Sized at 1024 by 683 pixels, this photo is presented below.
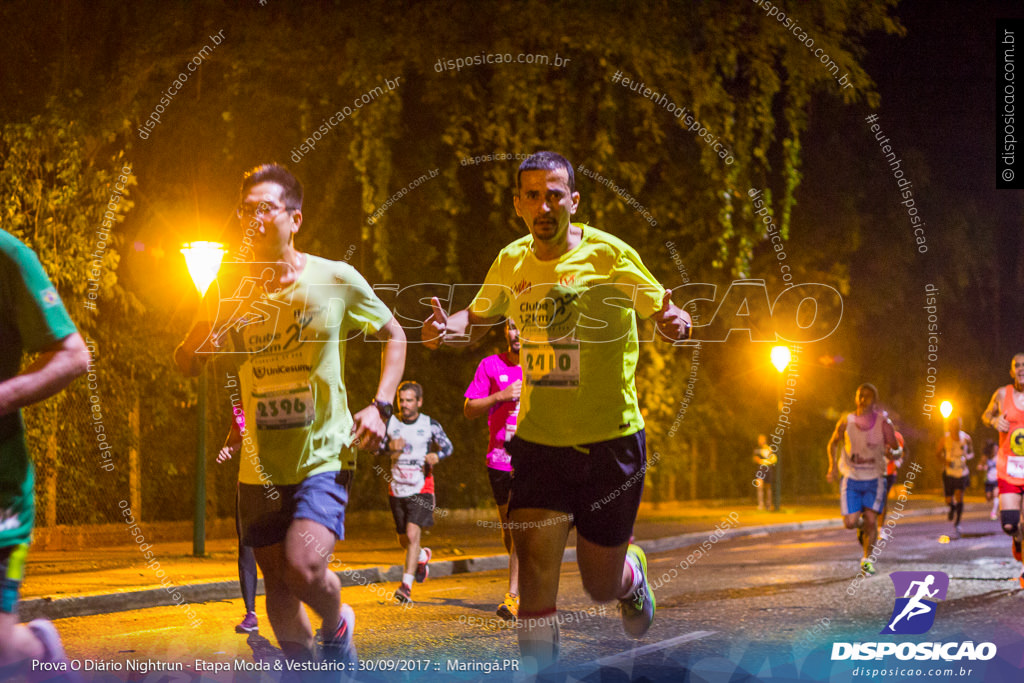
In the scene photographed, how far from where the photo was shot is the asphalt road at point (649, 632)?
20.0ft

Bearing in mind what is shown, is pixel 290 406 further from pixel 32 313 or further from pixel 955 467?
pixel 955 467

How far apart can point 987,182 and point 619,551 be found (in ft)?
88.8

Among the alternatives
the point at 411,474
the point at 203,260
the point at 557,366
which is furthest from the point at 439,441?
the point at 557,366

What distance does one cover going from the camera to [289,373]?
4.41 m

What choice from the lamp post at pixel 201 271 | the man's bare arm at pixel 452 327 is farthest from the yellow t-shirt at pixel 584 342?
the lamp post at pixel 201 271

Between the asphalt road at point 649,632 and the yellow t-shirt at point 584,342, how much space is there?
1.03 m

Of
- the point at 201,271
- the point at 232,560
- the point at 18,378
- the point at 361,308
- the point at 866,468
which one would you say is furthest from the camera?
the point at 232,560

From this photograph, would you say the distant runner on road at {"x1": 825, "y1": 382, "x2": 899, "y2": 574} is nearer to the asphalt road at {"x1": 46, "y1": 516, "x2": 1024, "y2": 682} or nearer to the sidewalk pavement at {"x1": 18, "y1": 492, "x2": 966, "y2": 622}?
the asphalt road at {"x1": 46, "y1": 516, "x2": 1024, "y2": 682}

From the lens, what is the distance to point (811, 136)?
2230 cm

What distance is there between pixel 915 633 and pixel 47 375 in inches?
230

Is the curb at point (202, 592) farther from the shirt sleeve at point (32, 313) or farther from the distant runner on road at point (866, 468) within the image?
the shirt sleeve at point (32, 313)

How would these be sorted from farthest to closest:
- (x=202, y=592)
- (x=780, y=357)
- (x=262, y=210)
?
(x=780, y=357) → (x=202, y=592) → (x=262, y=210)

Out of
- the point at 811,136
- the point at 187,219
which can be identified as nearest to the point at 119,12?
the point at 187,219

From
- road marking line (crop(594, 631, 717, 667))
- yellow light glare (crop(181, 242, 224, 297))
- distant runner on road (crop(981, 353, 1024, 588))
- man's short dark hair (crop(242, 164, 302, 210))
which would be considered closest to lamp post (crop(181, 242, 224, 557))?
yellow light glare (crop(181, 242, 224, 297))
